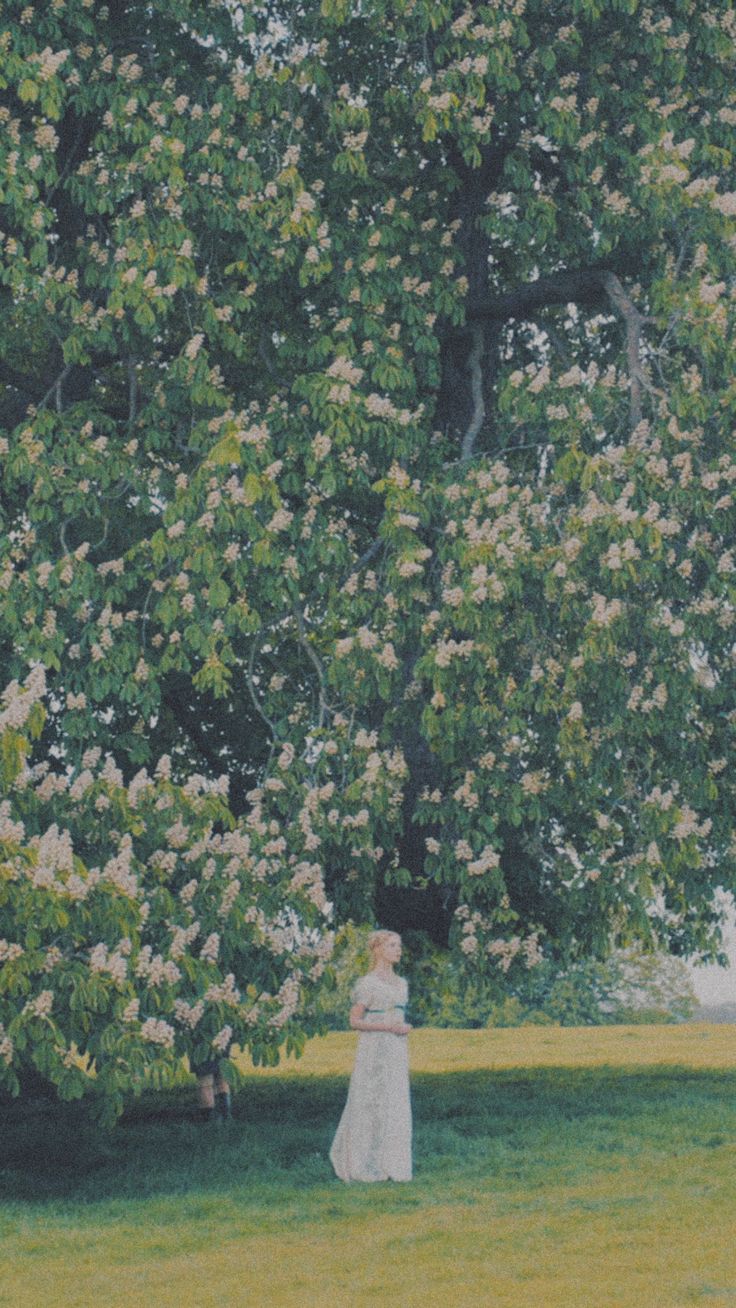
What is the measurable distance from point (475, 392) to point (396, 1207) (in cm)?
732

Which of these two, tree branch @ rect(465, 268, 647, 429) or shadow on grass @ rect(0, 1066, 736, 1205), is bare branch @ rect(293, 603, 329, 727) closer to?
tree branch @ rect(465, 268, 647, 429)

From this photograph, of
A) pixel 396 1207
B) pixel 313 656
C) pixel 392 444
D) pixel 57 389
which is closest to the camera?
pixel 396 1207

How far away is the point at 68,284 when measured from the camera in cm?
1395

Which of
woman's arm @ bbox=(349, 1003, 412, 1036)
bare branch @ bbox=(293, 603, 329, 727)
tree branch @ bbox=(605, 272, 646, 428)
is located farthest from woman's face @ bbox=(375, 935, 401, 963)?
tree branch @ bbox=(605, 272, 646, 428)

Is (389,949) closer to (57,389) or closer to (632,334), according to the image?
(632,334)

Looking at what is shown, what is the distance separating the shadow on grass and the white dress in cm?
40

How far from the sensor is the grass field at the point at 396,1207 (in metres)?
9.29

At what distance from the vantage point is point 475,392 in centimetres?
1602

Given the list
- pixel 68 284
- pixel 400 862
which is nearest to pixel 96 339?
pixel 68 284

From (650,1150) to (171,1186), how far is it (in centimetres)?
395

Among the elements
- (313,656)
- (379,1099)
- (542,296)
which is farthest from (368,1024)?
(542,296)

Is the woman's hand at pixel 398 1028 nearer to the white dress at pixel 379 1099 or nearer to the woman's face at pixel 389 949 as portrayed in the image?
the white dress at pixel 379 1099

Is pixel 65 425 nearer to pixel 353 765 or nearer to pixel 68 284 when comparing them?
pixel 68 284

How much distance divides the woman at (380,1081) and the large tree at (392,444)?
1.20 m
